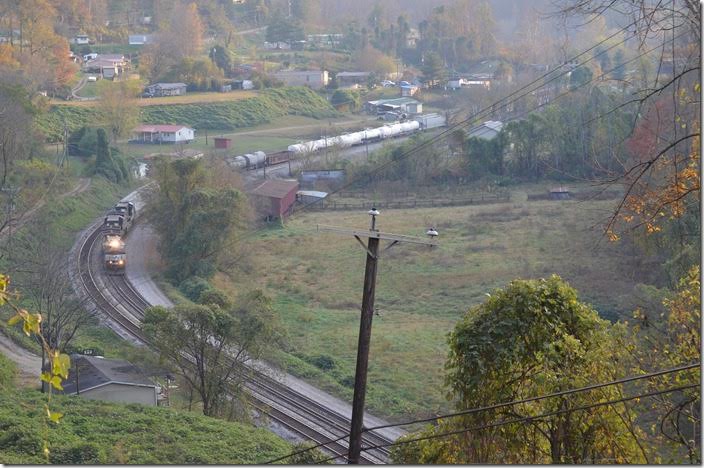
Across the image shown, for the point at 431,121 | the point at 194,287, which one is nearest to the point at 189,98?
the point at 431,121

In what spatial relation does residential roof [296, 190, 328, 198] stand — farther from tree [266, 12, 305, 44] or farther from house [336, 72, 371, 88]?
tree [266, 12, 305, 44]

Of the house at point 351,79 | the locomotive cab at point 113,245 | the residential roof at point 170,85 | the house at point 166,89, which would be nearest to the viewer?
the locomotive cab at point 113,245

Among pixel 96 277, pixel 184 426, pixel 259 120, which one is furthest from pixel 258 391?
pixel 259 120

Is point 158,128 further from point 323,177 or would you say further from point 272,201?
point 272,201

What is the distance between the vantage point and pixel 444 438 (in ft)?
17.0

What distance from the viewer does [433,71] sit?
49781mm

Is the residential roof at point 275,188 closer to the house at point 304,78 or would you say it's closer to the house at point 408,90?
the house at point 304,78

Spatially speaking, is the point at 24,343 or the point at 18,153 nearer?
the point at 24,343

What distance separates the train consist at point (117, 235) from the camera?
19594 millimetres

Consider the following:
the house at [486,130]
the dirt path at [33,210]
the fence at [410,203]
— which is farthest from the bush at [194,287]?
the house at [486,130]

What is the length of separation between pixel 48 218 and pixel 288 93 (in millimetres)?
24063

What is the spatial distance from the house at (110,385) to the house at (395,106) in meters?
32.4

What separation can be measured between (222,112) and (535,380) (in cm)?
3638

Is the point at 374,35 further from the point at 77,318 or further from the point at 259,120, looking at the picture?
the point at 77,318
